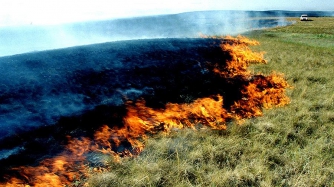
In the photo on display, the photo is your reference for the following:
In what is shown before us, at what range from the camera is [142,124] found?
7398 mm

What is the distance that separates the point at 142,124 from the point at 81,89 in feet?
15.8

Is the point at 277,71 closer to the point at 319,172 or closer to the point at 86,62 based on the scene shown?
the point at 319,172

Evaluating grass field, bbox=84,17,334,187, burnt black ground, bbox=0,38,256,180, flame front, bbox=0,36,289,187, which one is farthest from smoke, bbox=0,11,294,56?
grass field, bbox=84,17,334,187

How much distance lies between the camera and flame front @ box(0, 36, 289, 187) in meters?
5.13

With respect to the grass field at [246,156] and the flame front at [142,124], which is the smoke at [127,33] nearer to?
the flame front at [142,124]

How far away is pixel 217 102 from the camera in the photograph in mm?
9344

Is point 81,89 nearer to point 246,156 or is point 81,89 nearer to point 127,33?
point 246,156

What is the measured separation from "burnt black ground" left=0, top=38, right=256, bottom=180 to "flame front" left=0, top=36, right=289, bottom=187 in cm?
38

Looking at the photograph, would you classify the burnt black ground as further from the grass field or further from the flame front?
the grass field

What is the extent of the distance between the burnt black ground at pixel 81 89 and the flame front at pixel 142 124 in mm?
378

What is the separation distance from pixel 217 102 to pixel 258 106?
5.15 ft

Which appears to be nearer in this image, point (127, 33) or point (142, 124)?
point (142, 124)

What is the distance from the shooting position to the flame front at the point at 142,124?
513cm

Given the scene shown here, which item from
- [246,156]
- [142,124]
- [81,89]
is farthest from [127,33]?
[246,156]
